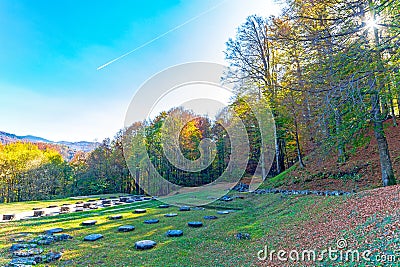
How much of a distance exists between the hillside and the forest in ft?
1.60

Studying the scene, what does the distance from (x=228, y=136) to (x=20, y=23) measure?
15.3 meters

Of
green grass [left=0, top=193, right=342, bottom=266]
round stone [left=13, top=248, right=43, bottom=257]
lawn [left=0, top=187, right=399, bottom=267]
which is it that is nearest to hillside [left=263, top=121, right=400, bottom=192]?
green grass [left=0, top=193, right=342, bottom=266]

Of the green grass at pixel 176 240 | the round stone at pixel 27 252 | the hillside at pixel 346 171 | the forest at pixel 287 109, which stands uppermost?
the forest at pixel 287 109

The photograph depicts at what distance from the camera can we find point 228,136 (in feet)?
68.3

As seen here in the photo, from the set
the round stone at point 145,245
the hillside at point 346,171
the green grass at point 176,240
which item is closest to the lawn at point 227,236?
the green grass at point 176,240

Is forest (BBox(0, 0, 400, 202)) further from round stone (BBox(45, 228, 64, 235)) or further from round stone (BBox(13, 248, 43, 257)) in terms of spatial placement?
round stone (BBox(45, 228, 64, 235))

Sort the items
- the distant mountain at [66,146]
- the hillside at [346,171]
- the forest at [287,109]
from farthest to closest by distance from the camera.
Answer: the distant mountain at [66,146]
the hillside at [346,171]
the forest at [287,109]

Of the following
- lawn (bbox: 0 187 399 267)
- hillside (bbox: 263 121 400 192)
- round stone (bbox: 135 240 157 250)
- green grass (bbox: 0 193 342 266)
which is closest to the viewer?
lawn (bbox: 0 187 399 267)

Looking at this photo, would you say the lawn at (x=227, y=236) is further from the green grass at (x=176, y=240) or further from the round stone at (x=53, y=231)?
the round stone at (x=53, y=231)

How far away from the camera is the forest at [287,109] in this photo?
20.4 ft

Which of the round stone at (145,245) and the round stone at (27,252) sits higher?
the round stone at (27,252)

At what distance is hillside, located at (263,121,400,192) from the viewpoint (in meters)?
8.69

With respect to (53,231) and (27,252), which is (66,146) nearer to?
(53,231)

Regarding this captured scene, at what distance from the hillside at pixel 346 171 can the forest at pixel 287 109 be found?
49 centimetres
